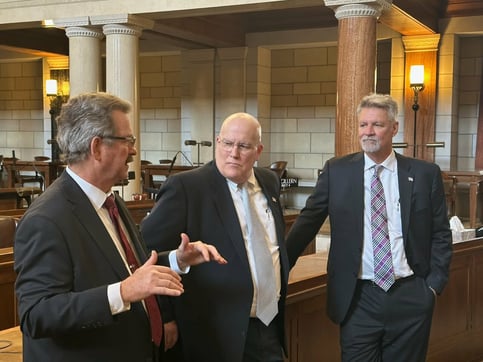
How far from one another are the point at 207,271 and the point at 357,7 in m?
5.32

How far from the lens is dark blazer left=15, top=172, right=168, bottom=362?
61.7 inches

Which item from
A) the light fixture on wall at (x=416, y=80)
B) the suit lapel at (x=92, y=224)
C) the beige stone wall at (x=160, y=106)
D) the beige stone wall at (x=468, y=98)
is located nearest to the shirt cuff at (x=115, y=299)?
the suit lapel at (x=92, y=224)

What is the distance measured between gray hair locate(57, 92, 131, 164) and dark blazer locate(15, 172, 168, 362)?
9 centimetres

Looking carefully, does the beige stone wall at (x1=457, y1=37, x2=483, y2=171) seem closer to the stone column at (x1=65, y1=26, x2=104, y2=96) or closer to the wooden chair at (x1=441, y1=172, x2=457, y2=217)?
the wooden chair at (x1=441, y1=172, x2=457, y2=217)

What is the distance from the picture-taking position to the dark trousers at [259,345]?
2262 mm

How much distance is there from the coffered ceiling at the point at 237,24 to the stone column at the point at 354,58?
88cm

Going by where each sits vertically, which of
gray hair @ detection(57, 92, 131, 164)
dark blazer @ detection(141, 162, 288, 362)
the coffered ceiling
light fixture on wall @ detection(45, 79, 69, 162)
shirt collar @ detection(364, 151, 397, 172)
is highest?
the coffered ceiling

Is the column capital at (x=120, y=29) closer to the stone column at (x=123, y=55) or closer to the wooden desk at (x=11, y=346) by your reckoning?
the stone column at (x=123, y=55)

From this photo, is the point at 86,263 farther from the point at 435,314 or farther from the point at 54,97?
the point at 54,97

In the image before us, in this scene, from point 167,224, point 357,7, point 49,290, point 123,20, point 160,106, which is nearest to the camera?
point 49,290

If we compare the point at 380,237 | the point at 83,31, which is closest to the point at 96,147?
the point at 380,237

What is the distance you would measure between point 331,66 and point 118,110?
33.5ft

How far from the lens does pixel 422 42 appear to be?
9648 millimetres

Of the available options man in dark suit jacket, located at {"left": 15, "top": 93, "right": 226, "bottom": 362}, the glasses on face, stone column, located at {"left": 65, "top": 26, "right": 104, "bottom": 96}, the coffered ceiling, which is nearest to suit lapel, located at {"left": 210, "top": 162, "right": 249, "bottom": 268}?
the glasses on face
